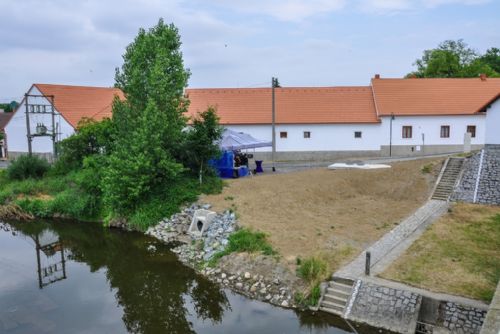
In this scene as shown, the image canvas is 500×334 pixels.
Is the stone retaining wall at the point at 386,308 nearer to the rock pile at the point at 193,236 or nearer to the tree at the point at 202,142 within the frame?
the rock pile at the point at 193,236

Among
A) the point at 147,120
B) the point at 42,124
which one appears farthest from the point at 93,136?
the point at 42,124

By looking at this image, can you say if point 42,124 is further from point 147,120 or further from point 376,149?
point 376,149

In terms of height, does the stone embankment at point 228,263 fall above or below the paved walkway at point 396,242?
below

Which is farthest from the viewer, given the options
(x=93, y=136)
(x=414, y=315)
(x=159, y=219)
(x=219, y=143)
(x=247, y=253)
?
(x=93, y=136)

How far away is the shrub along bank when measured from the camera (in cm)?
2031

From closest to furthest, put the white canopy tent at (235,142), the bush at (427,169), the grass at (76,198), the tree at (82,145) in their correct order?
the grass at (76,198)
the bush at (427,169)
the white canopy tent at (235,142)
the tree at (82,145)

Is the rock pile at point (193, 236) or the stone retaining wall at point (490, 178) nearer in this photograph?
the rock pile at point (193, 236)

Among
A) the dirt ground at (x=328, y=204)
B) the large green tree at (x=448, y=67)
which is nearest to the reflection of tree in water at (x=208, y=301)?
the dirt ground at (x=328, y=204)

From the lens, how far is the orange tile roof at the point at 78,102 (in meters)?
35.2

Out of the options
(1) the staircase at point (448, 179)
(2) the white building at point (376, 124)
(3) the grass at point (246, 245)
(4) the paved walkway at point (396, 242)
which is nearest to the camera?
(4) the paved walkway at point (396, 242)

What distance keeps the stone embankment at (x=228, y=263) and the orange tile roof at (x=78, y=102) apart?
18477 millimetres

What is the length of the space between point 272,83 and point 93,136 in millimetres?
13184

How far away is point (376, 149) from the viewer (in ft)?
108

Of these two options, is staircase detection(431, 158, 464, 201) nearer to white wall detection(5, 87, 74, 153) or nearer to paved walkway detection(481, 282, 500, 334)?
paved walkway detection(481, 282, 500, 334)
